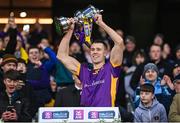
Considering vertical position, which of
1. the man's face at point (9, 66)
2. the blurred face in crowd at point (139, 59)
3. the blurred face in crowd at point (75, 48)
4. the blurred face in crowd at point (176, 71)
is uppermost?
the blurred face in crowd at point (75, 48)

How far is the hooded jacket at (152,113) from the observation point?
31.4ft

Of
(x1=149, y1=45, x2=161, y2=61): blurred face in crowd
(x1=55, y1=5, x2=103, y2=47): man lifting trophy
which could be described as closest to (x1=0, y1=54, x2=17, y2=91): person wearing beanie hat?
(x1=55, y1=5, x2=103, y2=47): man lifting trophy

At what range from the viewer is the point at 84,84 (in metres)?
8.96

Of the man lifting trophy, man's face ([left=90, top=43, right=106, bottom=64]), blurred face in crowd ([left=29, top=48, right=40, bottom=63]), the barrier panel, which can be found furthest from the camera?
blurred face in crowd ([left=29, top=48, right=40, bottom=63])

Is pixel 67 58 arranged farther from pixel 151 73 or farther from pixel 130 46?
pixel 130 46

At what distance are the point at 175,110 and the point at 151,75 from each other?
0.95 meters

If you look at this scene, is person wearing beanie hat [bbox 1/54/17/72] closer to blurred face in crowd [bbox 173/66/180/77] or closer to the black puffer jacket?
the black puffer jacket

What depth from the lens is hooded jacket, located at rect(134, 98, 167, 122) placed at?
31.4 ft

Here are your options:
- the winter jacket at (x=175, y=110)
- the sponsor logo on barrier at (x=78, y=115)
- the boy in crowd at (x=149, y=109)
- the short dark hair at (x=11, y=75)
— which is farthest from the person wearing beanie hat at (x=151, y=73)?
the sponsor logo on barrier at (x=78, y=115)

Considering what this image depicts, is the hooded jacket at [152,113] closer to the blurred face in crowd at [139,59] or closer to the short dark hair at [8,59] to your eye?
the short dark hair at [8,59]

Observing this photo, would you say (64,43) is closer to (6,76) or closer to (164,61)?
(6,76)

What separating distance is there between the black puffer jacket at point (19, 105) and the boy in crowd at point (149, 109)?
151 cm

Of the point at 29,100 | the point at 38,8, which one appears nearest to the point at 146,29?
the point at 38,8

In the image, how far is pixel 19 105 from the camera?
9367 millimetres
